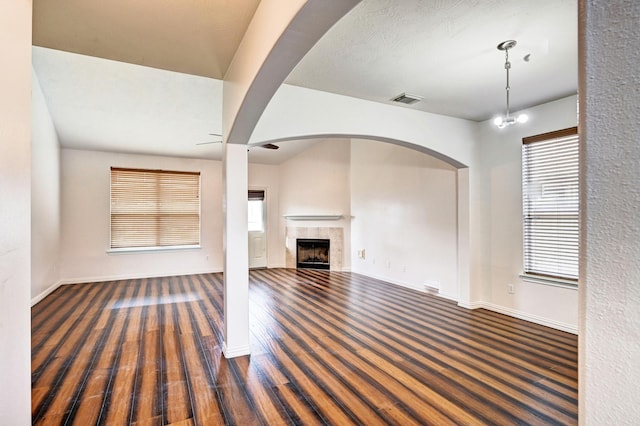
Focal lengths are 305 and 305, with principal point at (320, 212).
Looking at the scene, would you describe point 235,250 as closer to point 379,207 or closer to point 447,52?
point 447,52

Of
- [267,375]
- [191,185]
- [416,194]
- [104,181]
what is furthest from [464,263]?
[104,181]

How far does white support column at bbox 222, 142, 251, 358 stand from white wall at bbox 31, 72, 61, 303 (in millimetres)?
3095

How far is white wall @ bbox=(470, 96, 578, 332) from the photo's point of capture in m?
3.62

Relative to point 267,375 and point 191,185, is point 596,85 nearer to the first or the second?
point 267,375

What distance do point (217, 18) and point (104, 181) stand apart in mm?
5594

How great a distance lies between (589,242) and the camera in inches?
17.8

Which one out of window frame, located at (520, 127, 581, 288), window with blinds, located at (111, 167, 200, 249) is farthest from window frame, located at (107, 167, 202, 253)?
window frame, located at (520, 127, 581, 288)

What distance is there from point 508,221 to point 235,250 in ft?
11.7

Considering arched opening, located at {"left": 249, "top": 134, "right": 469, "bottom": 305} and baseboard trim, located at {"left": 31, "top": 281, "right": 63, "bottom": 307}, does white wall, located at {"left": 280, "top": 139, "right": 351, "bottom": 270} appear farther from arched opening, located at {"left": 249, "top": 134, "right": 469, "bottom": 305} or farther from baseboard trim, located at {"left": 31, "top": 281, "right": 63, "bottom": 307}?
baseboard trim, located at {"left": 31, "top": 281, "right": 63, "bottom": 307}

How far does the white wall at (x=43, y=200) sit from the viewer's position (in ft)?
14.4

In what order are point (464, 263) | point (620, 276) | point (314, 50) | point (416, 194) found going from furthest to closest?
point (416, 194)
point (464, 263)
point (314, 50)
point (620, 276)

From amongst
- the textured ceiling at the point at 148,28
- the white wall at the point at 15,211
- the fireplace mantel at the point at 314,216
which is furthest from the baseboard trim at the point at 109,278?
the white wall at the point at 15,211

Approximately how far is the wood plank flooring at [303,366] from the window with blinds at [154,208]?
2.04 metres

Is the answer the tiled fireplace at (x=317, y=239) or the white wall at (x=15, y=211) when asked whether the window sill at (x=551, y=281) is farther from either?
the white wall at (x=15, y=211)
